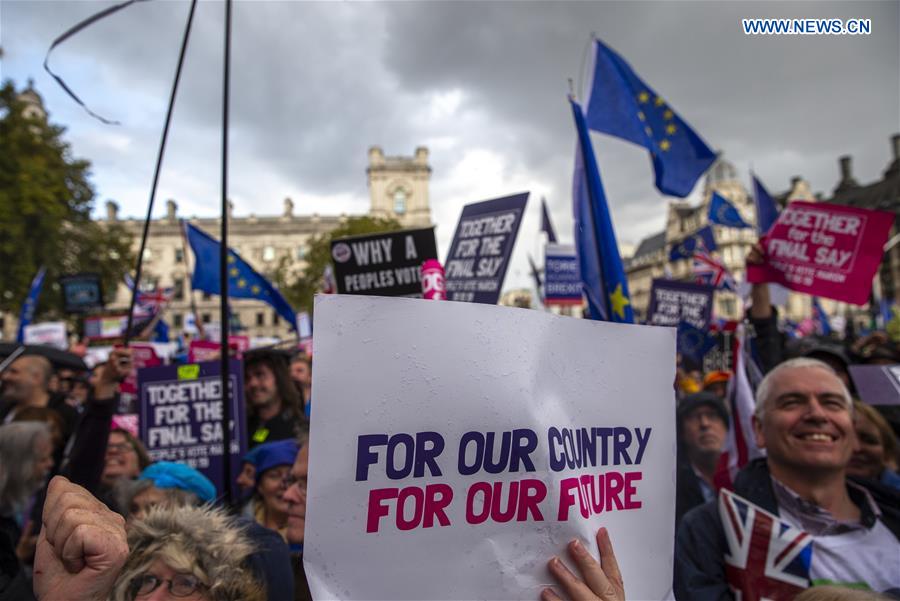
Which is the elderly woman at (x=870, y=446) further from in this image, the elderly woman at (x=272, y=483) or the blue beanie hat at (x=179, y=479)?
the blue beanie hat at (x=179, y=479)

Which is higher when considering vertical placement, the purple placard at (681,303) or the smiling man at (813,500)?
the purple placard at (681,303)

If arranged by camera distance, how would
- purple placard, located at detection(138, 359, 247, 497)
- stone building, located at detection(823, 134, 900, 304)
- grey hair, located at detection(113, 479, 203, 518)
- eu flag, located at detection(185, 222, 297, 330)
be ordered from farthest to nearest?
stone building, located at detection(823, 134, 900, 304), eu flag, located at detection(185, 222, 297, 330), purple placard, located at detection(138, 359, 247, 497), grey hair, located at detection(113, 479, 203, 518)

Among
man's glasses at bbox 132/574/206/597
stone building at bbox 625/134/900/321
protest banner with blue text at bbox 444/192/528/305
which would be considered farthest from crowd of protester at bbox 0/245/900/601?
stone building at bbox 625/134/900/321

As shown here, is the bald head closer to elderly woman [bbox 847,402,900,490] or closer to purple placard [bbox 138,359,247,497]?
purple placard [bbox 138,359,247,497]

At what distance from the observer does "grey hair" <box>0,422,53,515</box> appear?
2586 millimetres

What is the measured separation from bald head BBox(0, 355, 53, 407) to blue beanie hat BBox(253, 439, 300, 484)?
1.93 meters

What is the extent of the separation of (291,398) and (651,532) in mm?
3770

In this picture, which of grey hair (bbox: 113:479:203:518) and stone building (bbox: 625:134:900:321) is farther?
stone building (bbox: 625:134:900:321)

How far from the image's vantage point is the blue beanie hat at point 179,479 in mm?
2854

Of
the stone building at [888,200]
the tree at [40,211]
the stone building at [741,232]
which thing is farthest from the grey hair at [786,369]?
the stone building at [888,200]

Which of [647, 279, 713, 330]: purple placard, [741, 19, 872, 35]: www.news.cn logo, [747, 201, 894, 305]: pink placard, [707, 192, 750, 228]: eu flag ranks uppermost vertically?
[707, 192, 750, 228]: eu flag

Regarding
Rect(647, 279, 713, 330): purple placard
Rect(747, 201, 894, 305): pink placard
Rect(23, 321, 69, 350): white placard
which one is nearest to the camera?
Rect(747, 201, 894, 305): pink placard

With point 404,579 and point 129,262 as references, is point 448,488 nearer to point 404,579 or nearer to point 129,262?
point 404,579

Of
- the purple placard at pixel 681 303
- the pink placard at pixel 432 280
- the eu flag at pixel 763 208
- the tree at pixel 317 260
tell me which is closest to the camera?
the pink placard at pixel 432 280
